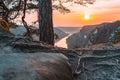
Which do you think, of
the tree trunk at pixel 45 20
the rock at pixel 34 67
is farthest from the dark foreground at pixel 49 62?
the tree trunk at pixel 45 20

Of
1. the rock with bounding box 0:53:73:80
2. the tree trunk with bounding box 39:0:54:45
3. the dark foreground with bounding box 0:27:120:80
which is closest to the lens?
the rock with bounding box 0:53:73:80

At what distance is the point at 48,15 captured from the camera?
36.7ft

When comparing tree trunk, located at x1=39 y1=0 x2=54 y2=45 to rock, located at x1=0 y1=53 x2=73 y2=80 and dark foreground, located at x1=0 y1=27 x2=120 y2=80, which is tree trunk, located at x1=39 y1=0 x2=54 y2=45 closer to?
dark foreground, located at x1=0 y1=27 x2=120 y2=80

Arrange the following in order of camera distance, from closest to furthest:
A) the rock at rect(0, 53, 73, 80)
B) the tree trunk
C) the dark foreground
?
the rock at rect(0, 53, 73, 80), the dark foreground, the tree trunk

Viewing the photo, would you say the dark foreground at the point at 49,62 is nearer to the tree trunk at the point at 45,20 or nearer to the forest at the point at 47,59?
the forest at the point at 47,59

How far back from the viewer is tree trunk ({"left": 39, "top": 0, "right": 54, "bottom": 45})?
36.3ft

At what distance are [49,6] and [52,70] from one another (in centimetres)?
611

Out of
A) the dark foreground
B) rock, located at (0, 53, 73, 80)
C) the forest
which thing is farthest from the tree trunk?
rock, located at (0, 53, 73, 80)

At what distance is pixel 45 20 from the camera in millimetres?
11211

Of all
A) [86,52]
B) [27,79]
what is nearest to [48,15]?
[86,52]

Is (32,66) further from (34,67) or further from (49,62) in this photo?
(49,62)

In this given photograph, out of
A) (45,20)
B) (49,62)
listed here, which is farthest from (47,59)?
(45,20)

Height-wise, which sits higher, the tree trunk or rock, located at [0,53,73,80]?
rock, located at [0,53,73,80]

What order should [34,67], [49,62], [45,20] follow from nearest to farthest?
[34,67] < [49,62] < [45,20]
